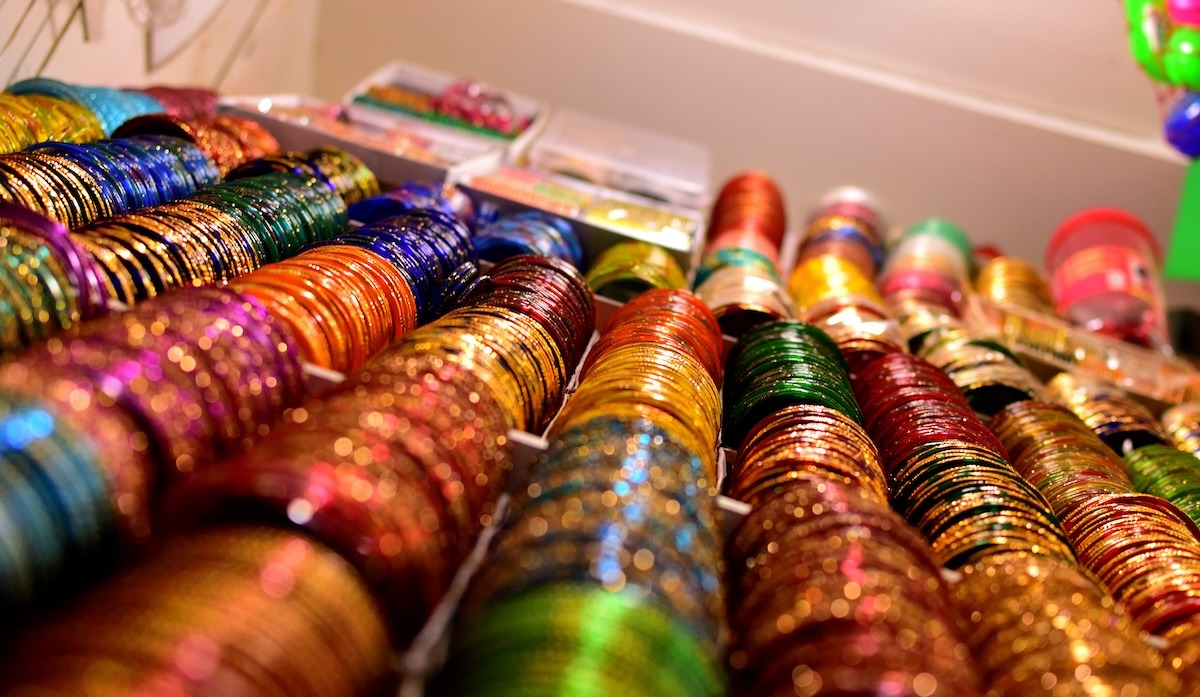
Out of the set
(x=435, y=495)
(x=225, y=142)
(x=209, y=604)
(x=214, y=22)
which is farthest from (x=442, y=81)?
(x=209, y=604)

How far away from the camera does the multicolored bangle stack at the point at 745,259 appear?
5.83 ft

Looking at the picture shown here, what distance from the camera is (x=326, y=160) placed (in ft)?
5.84

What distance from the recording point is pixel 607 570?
2.58ft

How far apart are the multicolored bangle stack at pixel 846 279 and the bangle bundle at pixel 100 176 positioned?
126cm

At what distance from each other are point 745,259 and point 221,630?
62.8 inches

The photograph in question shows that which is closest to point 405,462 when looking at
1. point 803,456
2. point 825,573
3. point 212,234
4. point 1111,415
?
point 825,573

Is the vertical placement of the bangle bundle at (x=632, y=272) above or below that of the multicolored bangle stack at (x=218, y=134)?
below

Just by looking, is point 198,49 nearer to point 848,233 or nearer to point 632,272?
point 632,272

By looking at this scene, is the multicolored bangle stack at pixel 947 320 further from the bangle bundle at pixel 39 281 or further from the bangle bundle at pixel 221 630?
the bangle bundle at pixel 39 281

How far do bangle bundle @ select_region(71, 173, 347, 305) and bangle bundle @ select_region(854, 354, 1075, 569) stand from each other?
3.32 feet

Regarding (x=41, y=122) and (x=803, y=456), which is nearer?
(x=803, y=456)

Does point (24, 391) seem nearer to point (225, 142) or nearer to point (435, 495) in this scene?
point (435, 495)

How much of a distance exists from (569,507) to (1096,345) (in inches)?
75.7

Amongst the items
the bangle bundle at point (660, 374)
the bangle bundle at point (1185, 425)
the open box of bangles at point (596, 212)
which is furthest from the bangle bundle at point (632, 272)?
the bangle bundle at point (1185, 425)
